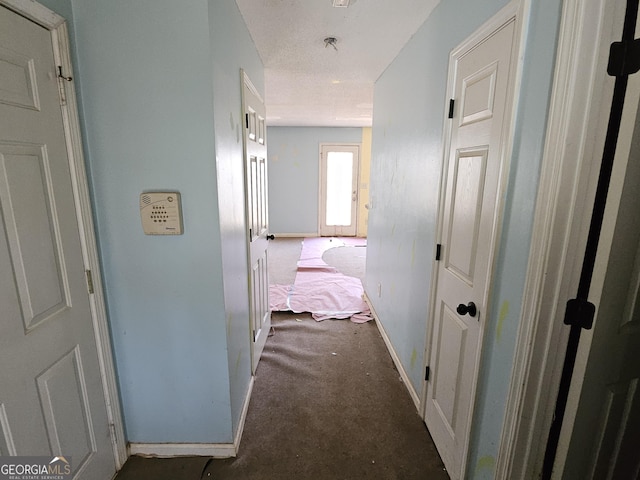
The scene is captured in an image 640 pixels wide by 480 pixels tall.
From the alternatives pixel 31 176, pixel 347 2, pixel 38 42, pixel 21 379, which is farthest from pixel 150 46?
pixel 21 379

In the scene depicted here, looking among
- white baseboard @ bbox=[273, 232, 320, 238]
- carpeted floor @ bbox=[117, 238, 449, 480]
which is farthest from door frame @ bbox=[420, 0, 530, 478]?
white baseboard @ bbox=[273, 232, 320, 238]

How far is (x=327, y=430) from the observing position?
189 cm

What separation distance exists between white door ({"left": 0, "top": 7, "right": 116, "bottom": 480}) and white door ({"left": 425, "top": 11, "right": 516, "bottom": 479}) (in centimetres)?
164

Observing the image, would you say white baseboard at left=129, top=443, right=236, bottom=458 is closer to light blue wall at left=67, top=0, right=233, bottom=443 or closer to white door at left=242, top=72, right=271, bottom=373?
light blue wall at left=67, top=0, right=233, bottom=443

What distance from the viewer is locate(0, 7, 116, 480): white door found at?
102 cm

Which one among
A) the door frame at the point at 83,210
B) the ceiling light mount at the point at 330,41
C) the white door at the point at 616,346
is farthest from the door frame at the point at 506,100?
the door frame at the point at 83,210

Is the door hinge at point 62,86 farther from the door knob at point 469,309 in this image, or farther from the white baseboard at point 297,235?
the white baseboard at point 297,235

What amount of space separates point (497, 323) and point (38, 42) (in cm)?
199

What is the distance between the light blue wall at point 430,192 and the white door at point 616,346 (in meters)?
0.19

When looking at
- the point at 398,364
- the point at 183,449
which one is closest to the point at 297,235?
the point at 398,364

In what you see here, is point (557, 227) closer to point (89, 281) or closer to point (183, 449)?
point (89, 281)

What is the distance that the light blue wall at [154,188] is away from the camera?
1304mm

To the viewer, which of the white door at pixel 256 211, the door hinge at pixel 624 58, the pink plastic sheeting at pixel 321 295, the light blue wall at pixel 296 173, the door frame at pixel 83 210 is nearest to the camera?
the door hinge at pixel 624 58

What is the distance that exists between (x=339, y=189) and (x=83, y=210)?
609 centimetres
